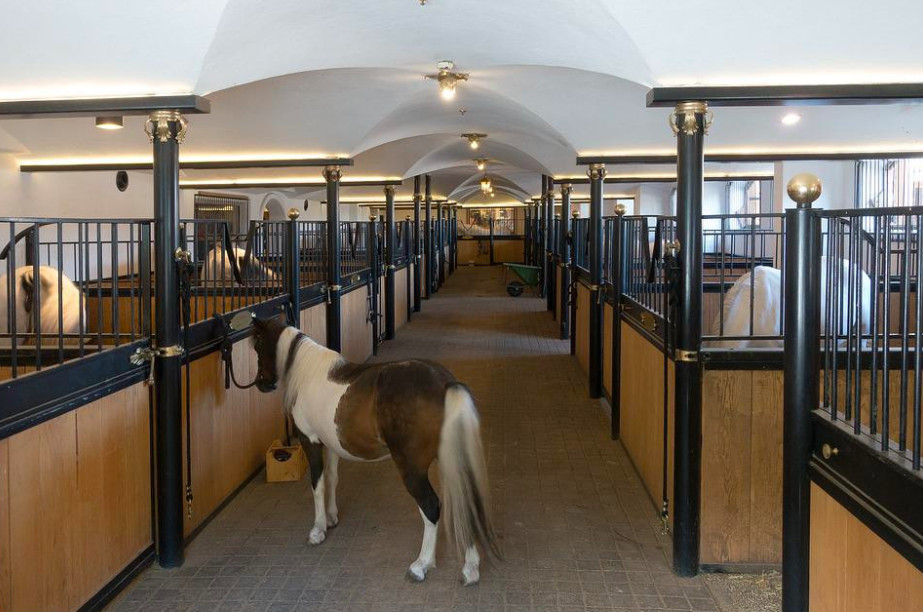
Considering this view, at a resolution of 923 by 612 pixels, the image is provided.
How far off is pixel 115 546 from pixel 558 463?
2832 mm

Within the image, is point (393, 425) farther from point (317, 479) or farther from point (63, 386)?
point (63, 386)

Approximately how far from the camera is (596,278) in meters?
7.04

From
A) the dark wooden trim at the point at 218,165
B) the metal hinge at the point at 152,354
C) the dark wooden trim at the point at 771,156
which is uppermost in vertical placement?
the dark wooden trim at the point at 218,165

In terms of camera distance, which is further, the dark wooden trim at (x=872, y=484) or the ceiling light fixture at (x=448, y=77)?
the ceiling light fixture at (x=448, y=77)

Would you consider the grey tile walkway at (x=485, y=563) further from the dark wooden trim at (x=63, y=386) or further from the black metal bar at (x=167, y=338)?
the dark wooden trim at (x=63, y=386)

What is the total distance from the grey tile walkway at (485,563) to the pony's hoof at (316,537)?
0.03 meters

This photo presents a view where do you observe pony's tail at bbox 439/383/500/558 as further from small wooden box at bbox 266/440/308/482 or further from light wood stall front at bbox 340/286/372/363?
light wood stall front at bbox 340/286/372/363

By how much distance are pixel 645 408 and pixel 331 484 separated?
190 centimetres

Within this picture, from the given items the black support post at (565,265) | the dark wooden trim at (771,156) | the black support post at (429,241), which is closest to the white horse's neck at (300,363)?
the dark wooden trim at (771,156)

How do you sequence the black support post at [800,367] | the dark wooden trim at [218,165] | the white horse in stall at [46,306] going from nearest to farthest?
the black support post at [800,367], the white horse in stall at [46,306], the dark wooden trim at [218,165]

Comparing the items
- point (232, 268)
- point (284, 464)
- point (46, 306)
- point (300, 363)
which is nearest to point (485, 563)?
point (300, 363)

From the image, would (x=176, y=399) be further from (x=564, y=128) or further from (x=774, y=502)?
(x=564, y=128)

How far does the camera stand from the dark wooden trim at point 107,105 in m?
3.44

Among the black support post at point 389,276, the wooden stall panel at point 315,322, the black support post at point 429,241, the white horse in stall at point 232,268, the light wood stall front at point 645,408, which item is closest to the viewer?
the light wood stall front at point 645,408
